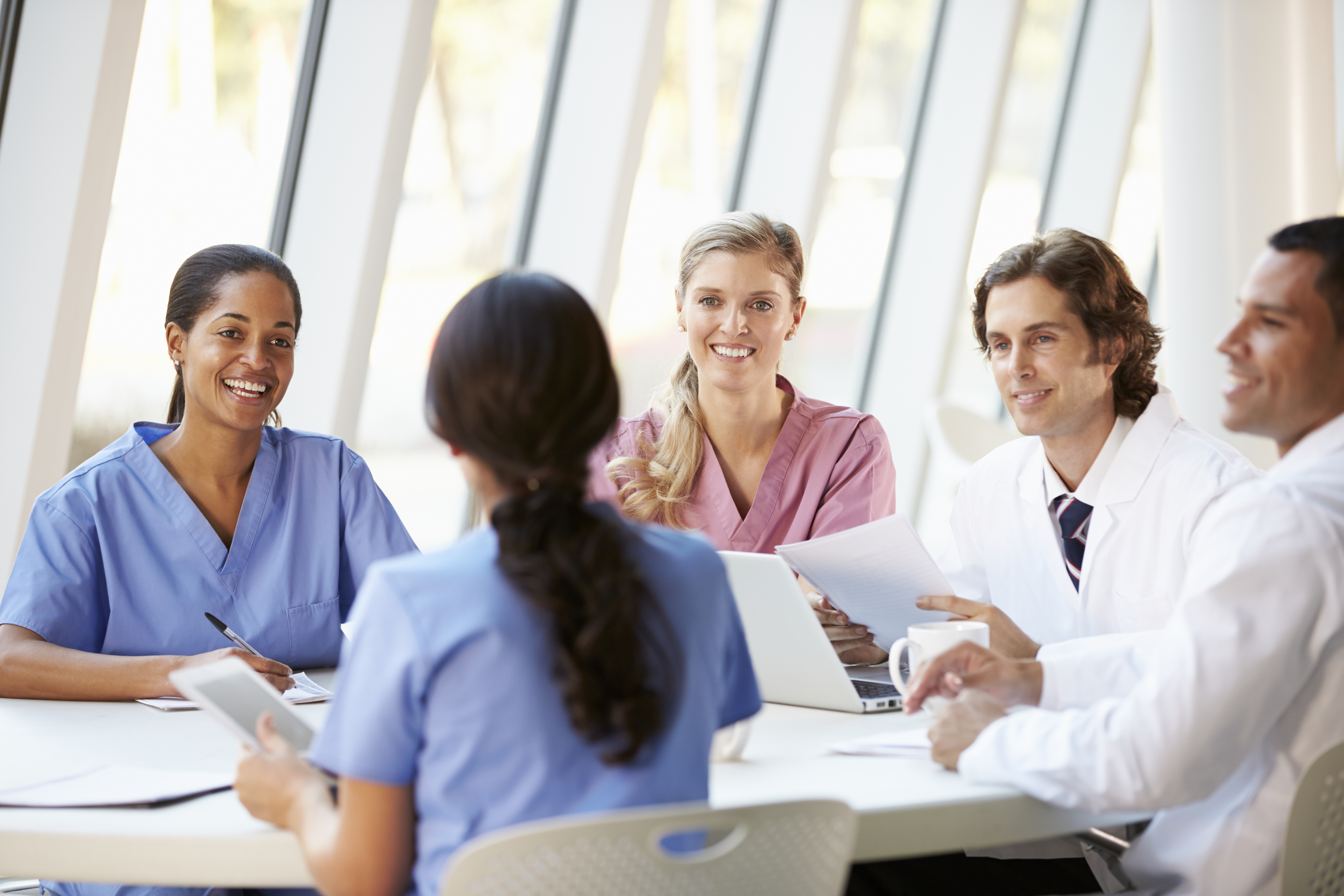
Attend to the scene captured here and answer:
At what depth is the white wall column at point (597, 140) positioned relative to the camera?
3.99m

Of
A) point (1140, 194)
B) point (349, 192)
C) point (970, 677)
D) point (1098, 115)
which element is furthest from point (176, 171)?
point (1140, 194)

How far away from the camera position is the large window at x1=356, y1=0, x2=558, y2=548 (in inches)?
159

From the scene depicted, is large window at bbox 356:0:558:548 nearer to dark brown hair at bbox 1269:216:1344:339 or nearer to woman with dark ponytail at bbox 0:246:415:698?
woman with dark ponytail at bbox 0:246:415:698

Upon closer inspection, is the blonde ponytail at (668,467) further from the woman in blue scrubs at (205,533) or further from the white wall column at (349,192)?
the white wall column at (349,192)

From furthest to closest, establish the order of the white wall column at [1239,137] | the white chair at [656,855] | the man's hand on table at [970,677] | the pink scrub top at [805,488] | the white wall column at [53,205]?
the white wall column at [1239,137] < the white wall column at [53,205] < the pink scrub top at [805,488] < the man's hand on table at [970,677] < the white chair at [656,855]

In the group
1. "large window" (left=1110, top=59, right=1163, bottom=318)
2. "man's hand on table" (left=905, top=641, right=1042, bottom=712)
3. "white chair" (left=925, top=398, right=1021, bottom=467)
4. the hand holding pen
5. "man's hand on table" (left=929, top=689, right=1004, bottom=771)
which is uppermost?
"large window" (left=1110, top=59, right=1163, bottom=318)

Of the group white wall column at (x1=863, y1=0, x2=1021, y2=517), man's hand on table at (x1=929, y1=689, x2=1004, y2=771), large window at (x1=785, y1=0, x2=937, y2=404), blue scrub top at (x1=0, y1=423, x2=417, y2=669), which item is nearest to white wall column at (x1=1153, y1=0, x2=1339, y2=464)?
white wall column at (x1=863, y1=0, x2=1021, y2=517)

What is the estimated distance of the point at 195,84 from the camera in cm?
344

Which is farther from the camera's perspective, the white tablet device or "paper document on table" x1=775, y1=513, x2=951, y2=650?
"paper document on table" x1=775, y1=513, x2=951, y2=650

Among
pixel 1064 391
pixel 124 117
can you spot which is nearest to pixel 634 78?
pixel 124 117

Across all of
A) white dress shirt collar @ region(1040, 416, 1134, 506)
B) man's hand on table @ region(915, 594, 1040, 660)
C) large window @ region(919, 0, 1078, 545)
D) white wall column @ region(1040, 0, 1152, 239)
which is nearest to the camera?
man's hand on table @ region(915, 594, 1040, 660)

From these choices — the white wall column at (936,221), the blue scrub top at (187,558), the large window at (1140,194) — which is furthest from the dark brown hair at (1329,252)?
the large window at (1140,194)

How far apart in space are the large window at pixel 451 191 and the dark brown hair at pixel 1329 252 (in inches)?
121

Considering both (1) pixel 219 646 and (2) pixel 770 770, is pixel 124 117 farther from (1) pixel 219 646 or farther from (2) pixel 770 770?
(2) pixel 770 770
